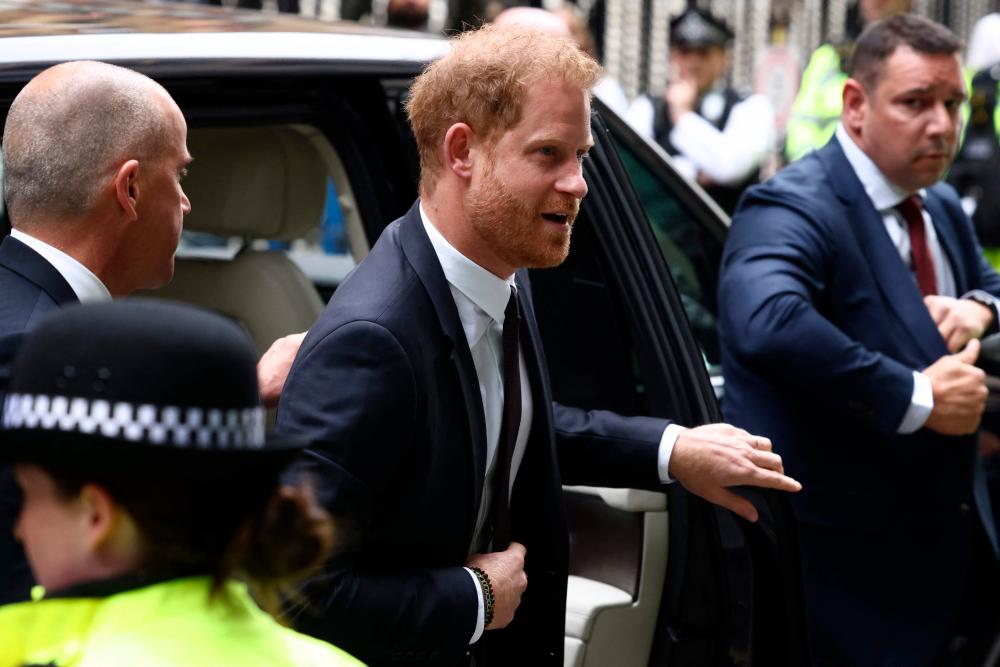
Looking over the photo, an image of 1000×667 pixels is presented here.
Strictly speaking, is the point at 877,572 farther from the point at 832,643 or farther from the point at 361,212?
the point at 361,212

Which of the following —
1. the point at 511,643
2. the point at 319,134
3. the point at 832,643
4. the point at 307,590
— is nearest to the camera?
the point at 307,590

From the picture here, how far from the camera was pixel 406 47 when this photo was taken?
10.2 ft

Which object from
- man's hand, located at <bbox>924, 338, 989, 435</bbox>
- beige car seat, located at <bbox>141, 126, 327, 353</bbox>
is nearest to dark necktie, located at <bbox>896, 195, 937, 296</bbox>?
man's hand, located at <bbox>924, 338, 989, 435</bbox>

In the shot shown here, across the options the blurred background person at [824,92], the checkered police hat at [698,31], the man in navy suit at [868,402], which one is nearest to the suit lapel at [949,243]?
the man in navy suit at [868,402]

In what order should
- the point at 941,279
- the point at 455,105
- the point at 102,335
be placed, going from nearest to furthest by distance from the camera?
the point at 102,335 → the point at 455,105 → the point at 941,279

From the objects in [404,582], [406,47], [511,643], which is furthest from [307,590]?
[406,47]

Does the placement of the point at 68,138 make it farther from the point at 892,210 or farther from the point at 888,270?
the point at 892,210

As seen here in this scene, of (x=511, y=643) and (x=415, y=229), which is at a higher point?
(x=415, y=229)

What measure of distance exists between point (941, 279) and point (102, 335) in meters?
2.86

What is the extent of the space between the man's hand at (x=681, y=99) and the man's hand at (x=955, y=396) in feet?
11.6

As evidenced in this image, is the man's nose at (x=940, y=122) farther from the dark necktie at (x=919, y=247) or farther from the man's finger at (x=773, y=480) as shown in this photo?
the man's finger at (x=773, y=480)

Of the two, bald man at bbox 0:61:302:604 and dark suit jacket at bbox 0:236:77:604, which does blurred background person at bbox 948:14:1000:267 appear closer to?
bald man at bbox 0:61:302:604

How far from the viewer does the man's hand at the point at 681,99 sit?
22.4ft

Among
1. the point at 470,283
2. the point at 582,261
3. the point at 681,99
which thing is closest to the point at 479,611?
the point at 470,283
